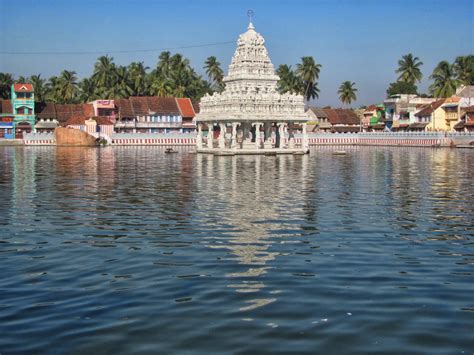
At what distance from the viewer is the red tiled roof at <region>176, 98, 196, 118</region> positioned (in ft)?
356

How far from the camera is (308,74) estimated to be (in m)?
131

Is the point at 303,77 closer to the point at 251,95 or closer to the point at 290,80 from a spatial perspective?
the point at 290,80

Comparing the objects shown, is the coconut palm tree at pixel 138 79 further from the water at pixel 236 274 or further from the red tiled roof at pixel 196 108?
the water at pixel 236 274

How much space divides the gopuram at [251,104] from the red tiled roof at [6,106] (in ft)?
138

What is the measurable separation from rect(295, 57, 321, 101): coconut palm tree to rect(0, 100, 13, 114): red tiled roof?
55.0 metres

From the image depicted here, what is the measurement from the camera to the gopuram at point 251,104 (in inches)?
2660

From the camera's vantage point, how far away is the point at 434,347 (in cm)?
975

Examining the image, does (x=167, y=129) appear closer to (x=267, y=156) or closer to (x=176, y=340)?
(x=267, y=156)

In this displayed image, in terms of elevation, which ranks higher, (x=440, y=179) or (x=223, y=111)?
(x=223, y=111)

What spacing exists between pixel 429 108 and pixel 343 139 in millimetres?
14273

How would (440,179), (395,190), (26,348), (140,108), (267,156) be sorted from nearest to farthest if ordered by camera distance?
1. (26,348)
2. (395,190)
3. (440,179)
4. (267,156)
5. (140,108)

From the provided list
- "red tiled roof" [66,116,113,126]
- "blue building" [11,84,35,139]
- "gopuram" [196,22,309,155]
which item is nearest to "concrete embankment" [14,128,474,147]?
"red tiled roof" [66,116,113,126]

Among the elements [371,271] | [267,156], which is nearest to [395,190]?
[371,271]

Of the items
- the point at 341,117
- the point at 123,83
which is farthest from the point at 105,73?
the point at 341,117
